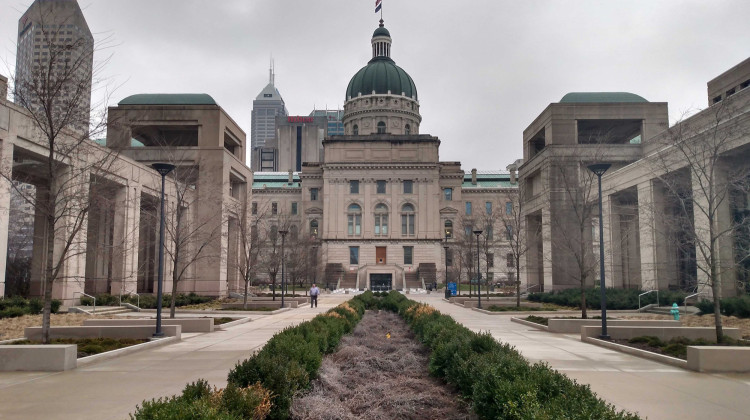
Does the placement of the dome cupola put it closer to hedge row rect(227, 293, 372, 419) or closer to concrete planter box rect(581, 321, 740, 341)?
concrete planter box rect(581, 321, 740, 341)

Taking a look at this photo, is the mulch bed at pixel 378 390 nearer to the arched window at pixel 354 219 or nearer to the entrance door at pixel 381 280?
the entrance door at pixel 381 280

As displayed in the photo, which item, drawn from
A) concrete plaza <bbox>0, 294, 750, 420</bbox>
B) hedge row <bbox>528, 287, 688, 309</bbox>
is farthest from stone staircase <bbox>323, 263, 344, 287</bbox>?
concrete plaza <bbox>0, 294, 750, 420</bbox>

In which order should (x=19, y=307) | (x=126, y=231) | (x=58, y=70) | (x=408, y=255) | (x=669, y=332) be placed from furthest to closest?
(x=408, y=255) → (x=126, y=231) → (x=19, y=307) → (x=669, y=332) → (x=58, y=70)

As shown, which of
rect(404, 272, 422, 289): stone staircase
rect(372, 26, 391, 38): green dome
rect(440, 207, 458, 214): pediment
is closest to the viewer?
rect(404, 272, 422, 289): stone staircase

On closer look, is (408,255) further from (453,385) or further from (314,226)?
(453,385)

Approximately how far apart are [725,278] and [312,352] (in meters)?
27.1

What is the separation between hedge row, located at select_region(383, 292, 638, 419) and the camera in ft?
19.0

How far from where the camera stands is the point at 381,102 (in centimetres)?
9681

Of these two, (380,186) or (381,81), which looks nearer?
(380,186)

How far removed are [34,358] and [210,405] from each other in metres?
7.95

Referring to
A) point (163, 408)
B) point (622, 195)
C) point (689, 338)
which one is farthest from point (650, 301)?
point (163, 408)

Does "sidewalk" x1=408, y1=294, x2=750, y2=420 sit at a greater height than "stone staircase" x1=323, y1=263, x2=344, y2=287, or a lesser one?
lesser

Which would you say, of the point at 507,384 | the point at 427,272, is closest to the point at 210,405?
the point at 507,384

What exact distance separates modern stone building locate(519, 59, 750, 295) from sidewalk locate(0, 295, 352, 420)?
19.2m
